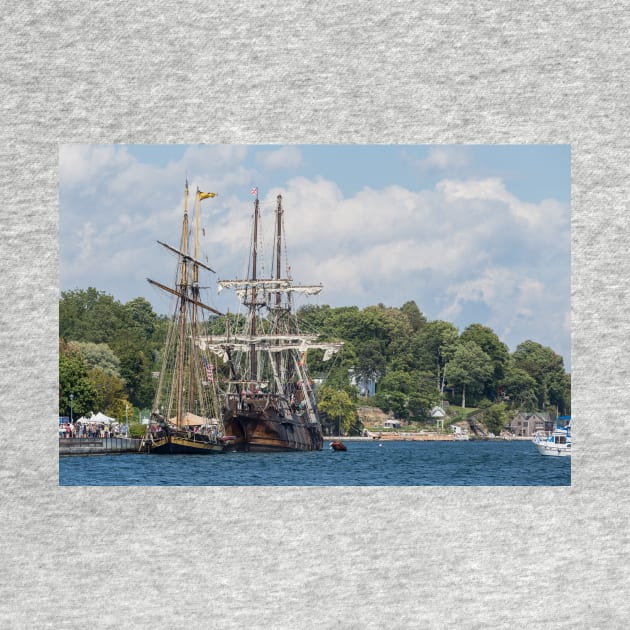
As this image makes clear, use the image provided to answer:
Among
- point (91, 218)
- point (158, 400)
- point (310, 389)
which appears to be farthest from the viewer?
point (310, 389)

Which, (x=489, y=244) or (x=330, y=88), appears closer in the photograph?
(x=330, y=88)

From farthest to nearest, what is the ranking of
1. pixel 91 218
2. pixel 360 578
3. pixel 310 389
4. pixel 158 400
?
1. pixel 310 389
2. pixel 158 400
3. pixel 91 218
4. pixel 360 578

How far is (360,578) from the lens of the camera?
996cm

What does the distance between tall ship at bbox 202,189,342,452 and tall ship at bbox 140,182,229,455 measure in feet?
1.08

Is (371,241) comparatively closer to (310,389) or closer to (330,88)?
(330,88)

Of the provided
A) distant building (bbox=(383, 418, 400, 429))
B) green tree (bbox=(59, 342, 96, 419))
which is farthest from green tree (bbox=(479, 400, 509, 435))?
green tree (bbox=(59, 342, 96, 419))

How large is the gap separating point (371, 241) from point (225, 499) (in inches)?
112

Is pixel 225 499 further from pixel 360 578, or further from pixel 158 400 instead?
pixel 158 400

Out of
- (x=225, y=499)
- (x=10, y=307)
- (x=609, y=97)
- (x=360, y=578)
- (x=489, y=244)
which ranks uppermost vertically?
(x=609, y=97)

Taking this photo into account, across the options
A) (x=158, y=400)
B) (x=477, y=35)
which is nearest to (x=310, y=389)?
(x=158, y=400)

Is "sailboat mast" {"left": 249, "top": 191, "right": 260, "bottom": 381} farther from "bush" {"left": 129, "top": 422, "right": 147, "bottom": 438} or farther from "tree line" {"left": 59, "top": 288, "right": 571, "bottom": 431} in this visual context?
"bush" {"left": 129, "top": 422, "right": 147, "bottom": 438}

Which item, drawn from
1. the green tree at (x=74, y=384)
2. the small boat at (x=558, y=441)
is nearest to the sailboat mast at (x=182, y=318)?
the green tree at (x=74, y=384)

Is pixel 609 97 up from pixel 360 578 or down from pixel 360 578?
up

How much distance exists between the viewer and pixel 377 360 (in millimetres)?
12297
